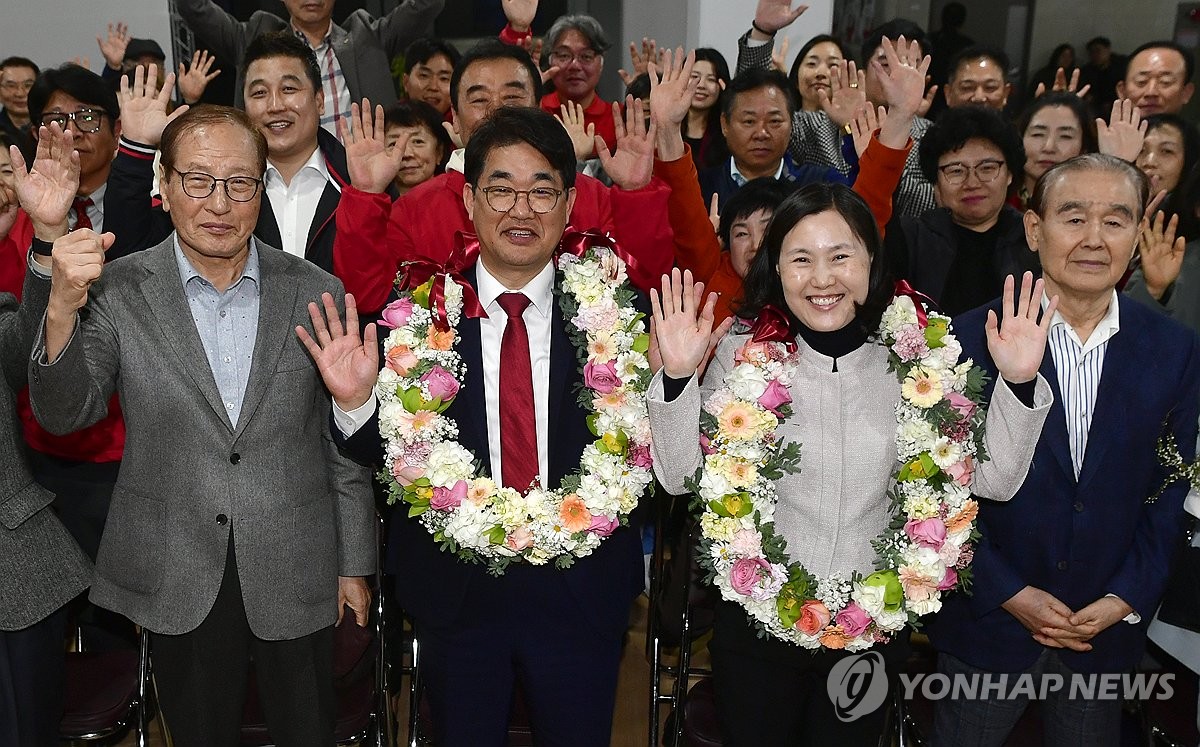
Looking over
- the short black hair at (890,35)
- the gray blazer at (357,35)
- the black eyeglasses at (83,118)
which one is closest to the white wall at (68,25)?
the gray blazer at (357,35)

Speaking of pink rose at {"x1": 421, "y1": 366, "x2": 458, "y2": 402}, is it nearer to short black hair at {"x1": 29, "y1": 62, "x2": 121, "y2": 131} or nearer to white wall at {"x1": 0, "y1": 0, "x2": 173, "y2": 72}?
short black hair at {"x1": 29, "y1": 62, "x2": 121, "y2": 131}

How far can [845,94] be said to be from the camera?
4723 mm

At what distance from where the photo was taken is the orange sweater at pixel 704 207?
132 inches

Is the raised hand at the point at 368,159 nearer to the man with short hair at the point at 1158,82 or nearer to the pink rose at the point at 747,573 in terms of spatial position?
the pink rose at the point at 747,573

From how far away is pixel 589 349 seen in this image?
2650 mm

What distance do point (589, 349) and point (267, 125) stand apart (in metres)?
1.51

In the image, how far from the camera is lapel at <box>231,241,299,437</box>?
252 centimetres

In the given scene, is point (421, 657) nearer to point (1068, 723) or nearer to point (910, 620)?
point (910, 620)

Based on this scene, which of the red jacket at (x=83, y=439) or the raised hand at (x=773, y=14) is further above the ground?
the raised hand at (x=773, y=14)

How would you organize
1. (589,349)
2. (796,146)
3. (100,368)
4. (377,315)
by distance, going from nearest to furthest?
(100,368), (589,349), (377,315), (796,146)

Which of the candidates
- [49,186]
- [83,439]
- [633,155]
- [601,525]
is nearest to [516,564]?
[601,525]

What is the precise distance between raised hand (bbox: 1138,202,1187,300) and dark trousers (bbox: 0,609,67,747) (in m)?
3.36

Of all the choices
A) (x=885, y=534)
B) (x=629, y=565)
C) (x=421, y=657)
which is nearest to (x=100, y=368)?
(x=421, y=657)

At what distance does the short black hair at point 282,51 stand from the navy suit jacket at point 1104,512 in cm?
220
